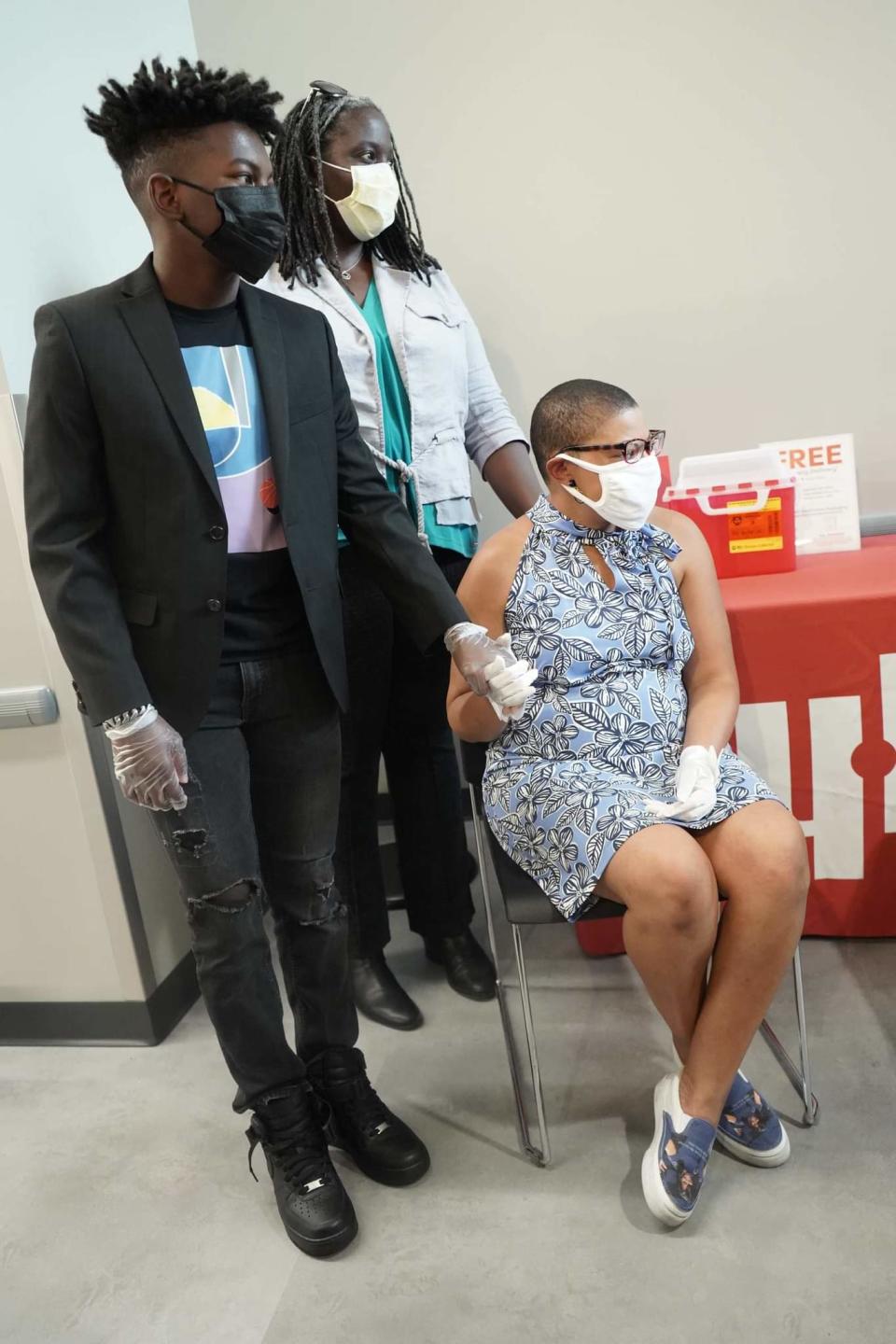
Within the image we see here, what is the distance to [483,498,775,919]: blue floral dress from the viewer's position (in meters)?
1.66

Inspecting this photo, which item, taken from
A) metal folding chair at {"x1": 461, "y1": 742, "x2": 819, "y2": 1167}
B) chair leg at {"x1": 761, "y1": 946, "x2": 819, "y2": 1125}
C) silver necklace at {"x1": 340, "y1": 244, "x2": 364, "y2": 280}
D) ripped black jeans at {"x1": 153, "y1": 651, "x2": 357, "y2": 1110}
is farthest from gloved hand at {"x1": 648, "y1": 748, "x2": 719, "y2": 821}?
silver necklace at {"x1": 340, "y1": 244, "x2": 364, "y2": 280}

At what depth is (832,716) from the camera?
6.79 feet

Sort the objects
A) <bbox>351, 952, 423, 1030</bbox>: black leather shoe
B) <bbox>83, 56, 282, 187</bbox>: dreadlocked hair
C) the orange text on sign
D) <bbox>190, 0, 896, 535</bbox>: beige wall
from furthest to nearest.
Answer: <bbox>190, 0, 896, 535</bbox>: beige wall → the orange text on sign → <bbox>351, 952, 423, 1030</bbox>: black leather shoe → <bbox>83, 56, 282, 187</bbox>: dreadlocked hair

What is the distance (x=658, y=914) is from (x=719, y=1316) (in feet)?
1.72

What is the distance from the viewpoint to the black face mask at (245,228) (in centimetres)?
130

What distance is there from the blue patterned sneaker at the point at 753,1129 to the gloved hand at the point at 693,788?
0.44 metres

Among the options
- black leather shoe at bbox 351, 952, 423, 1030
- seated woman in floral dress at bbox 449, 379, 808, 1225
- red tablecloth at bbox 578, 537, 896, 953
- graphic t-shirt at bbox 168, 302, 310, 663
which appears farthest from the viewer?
black leather shoe at bbox 351, 952, 423, 1030

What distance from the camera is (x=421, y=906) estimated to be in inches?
90.7

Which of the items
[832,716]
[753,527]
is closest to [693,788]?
[832,716]

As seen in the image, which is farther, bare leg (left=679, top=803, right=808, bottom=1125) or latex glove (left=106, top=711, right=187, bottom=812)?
bare leg (left=679, top=803, right=808, bottom=1125)

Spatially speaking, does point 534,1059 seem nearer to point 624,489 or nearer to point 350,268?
point 624,489

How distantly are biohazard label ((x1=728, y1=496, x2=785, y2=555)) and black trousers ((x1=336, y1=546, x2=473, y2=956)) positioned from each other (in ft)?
1.99

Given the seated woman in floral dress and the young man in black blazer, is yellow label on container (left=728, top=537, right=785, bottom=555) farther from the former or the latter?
the young man in black blazer

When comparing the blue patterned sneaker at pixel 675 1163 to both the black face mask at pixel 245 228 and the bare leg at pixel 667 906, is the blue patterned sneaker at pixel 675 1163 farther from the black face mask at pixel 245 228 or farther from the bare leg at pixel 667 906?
the black face mask at pixel 245 228
